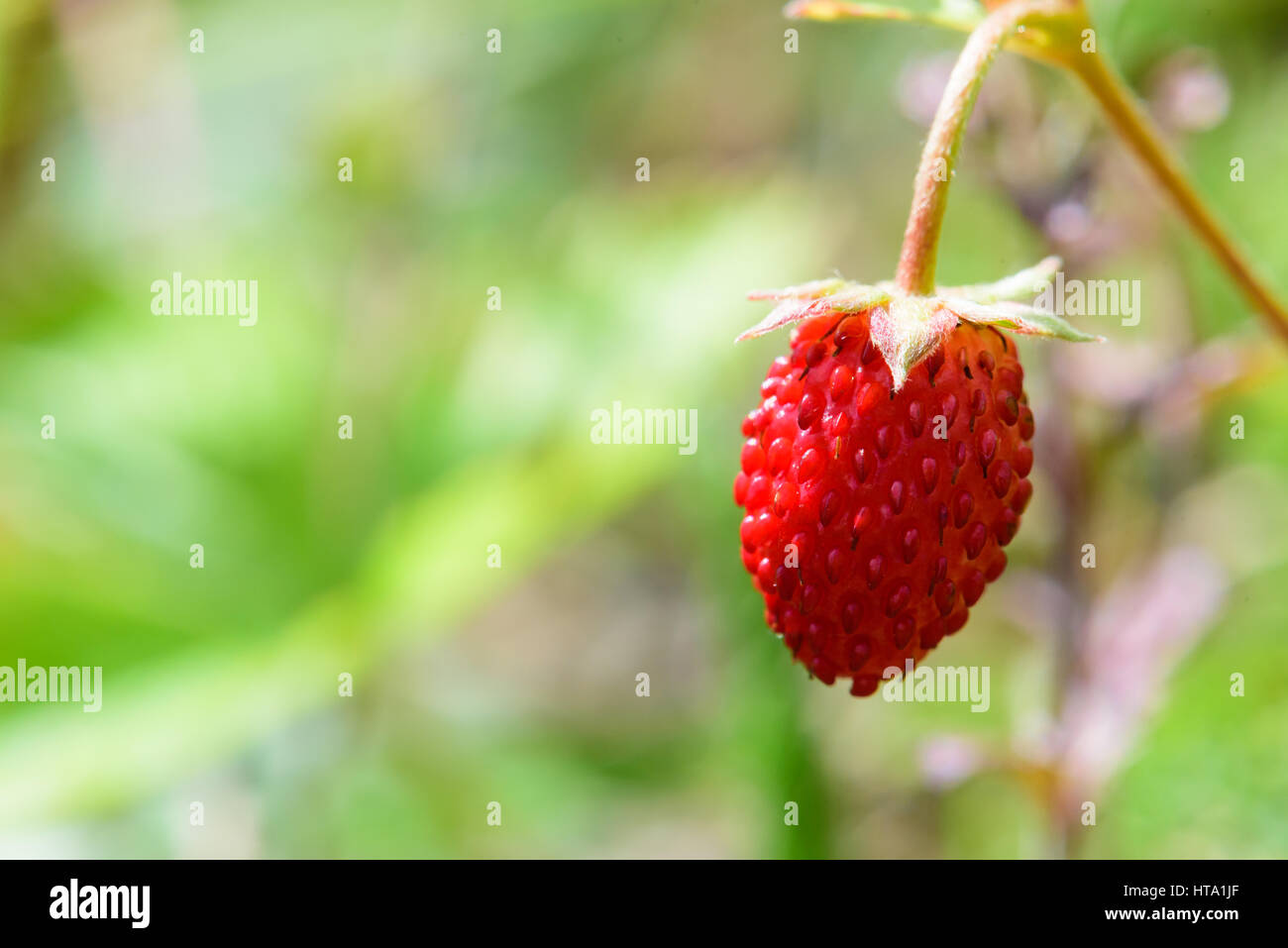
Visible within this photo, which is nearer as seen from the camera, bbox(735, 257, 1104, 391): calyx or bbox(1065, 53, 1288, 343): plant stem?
bbox(735, 257, 1104, 391): calyx

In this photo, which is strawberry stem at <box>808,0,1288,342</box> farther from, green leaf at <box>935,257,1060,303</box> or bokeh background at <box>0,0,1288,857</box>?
bokeh background at <box>0,0,1288,857</box>

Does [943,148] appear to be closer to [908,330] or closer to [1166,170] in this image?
[908,330]

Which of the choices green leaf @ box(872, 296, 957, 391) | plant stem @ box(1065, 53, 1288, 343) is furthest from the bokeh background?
green leaf @ box(872, 296, 957, 391)

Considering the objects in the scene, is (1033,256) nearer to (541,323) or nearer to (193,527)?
(541,323)

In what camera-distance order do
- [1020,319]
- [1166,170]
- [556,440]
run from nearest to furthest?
[1020,319] < [1166,170] < [556,440]

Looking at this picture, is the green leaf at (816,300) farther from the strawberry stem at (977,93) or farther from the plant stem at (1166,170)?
the plant stem at (1166,170)

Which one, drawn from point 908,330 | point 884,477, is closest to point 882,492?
point 884,477
